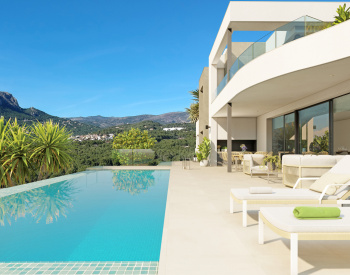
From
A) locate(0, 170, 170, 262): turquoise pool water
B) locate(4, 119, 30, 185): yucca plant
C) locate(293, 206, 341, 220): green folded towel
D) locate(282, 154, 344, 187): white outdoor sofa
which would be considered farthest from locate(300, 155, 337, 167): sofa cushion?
A: locate(4, 119, 30, 185): yucca plant

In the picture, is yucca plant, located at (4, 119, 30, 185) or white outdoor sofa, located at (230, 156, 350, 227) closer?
white outdoor sofa, located at (230, 156, 350, 227)

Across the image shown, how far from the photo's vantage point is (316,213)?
285 centimetres

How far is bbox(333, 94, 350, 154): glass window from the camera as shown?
933cm

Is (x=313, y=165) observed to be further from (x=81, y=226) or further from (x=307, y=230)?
(x=81, y=226)

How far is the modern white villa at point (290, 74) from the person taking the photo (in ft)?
24.4

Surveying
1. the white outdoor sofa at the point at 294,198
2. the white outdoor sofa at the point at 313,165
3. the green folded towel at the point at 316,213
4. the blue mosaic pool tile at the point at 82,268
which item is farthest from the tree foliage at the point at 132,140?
A: the green folded towel at the point at 316,213

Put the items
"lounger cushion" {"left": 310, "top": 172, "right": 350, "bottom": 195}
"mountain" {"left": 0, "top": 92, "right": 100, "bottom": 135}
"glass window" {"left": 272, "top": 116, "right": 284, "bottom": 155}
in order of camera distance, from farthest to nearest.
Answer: "mountain" {"left": 0, "top": 92, "right": 100, "bottom": 135}, "glass window" {"left": 272, "top": 116, "right": 284, "bottom": 155}, "lounger cushion" {"left": 310, "top": 172, "right": 350, "bottom": 195}

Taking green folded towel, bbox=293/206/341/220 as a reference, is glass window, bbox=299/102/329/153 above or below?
above

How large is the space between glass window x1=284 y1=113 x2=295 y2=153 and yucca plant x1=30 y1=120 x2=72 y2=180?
33.5 feet

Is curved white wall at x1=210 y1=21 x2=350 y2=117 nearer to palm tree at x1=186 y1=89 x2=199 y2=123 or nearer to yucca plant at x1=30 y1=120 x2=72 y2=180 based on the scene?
yucca plant at x1=30 y1=120 x2=72 y2=180

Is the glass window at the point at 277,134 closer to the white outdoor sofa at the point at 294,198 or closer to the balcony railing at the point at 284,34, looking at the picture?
the balcony railing at the point at 284,34

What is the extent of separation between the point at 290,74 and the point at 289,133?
22.5 feet

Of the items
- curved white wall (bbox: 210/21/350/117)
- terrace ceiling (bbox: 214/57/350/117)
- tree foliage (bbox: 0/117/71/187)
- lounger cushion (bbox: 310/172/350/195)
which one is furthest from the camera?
tree foliage (bbox: 0/117/71/187)

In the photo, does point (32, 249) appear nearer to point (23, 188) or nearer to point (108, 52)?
point (23, 188)
